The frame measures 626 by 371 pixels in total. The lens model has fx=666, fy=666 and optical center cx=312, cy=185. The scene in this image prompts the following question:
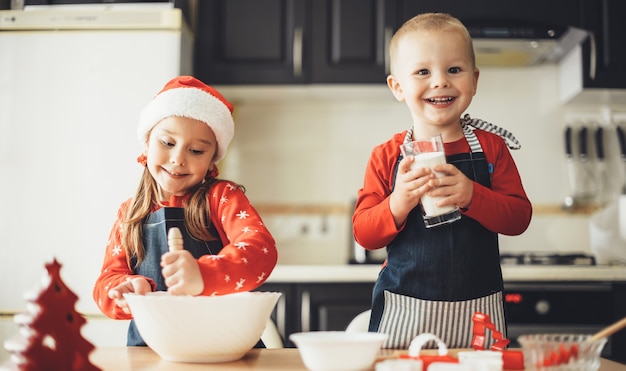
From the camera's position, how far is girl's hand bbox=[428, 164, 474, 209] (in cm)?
102

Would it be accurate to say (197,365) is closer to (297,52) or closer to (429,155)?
(429,155)

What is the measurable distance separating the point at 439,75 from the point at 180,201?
522 millimetres

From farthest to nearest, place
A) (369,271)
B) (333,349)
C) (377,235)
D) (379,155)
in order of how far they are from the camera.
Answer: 1. (369,271)
2. (379,155)
3. (377,235)
4. (333,349)

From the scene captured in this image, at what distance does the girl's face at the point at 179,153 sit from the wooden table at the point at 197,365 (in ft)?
1.04

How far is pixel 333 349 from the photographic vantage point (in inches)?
30.3

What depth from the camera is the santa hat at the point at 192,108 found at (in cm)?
121

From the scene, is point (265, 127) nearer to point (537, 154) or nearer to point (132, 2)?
point (132, 2)

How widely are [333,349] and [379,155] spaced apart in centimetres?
57

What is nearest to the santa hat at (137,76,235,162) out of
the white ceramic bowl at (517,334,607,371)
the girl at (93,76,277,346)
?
the girl at (93,76,277,346)

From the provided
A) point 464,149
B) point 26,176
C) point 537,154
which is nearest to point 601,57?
point 537,154

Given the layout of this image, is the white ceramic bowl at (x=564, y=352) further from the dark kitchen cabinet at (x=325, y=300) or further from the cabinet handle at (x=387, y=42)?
the cabinet handle at (x=387, y=42)

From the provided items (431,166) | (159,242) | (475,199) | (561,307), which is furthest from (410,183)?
(561,307)

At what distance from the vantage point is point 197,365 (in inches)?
34.5

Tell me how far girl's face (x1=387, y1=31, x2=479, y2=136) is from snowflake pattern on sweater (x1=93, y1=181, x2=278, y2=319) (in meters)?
0.36
